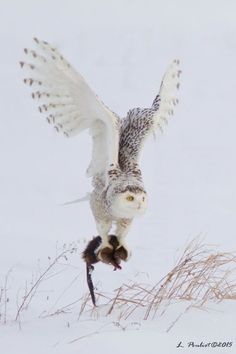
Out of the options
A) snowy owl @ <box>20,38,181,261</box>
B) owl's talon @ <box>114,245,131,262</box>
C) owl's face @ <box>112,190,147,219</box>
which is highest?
snowy owl @ <box>20,38,181,261</box>

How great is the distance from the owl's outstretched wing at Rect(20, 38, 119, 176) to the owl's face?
0.85 feet

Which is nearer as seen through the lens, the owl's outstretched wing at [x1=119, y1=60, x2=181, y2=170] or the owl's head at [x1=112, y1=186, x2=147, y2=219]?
the owl's head at [x1=112, y1=186, x2=147, y2=219]

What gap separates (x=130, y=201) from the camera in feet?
14.5

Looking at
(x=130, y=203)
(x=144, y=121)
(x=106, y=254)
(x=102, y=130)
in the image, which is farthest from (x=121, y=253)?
(x=144, y=121)

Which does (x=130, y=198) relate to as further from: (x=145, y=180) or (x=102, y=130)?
(x=145, y=180)

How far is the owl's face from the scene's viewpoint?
442 centimetres

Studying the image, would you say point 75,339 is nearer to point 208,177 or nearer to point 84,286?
point 84,286

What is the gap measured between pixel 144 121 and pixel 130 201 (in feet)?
2.18

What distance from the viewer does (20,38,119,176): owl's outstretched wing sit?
15.1 feet

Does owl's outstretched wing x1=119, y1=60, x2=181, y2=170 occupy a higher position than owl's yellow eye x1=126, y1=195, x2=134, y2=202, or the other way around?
owl's outstretched wing x1=119, y1=60, x2=181, y2=170

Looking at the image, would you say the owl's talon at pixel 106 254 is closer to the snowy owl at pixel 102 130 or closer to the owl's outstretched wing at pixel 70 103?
the snowy owl at pixel 102 130

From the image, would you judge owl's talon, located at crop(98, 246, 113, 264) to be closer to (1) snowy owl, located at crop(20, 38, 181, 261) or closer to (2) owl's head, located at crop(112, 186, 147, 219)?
(1) snowy owl, located at crop(20, 38, 181, 261)

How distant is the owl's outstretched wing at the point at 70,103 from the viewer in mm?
4602

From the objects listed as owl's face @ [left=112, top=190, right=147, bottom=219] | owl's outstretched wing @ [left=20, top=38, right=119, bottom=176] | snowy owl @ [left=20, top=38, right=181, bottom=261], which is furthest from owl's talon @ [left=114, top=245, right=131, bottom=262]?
owl's outstretched wing @ [left=20, top=38, right=119, bottom=176]
